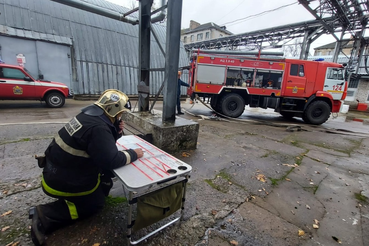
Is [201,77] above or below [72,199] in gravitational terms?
above

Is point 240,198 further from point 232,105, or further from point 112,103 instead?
point 232,105

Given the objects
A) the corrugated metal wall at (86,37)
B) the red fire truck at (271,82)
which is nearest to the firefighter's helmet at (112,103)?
the red fire truck at (271,82)

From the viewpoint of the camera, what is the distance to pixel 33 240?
155 cm

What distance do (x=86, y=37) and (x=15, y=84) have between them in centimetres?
531

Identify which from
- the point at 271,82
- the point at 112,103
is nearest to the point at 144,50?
the point at 112,103

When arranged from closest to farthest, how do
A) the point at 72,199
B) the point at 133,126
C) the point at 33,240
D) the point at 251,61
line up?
1. the point at 33,240
2. the point at 72,199
3. the point at 133,126
4. the point at 251,61

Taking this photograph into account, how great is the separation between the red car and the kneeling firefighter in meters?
7.39

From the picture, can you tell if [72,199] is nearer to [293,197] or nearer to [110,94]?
[110,94]

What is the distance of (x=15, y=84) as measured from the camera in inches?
273

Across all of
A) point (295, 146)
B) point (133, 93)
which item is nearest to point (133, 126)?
point (295, 146)

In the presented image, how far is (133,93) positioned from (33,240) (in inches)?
452

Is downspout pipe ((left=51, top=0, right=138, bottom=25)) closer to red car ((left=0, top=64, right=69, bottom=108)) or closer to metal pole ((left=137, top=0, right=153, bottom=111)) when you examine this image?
metal pole ((left=137, top=0, right=153, bottom=111))

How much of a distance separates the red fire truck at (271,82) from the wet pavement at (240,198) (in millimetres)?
4087

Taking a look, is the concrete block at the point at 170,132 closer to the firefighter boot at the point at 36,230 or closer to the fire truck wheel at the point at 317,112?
the firefighter boot at the point at 36,230
